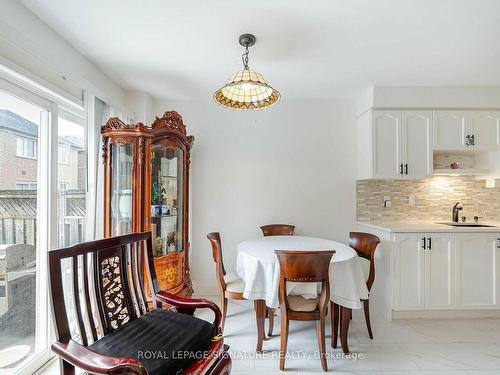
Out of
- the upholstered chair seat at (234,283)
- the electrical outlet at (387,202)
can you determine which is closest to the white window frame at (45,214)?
the upholstered chair seat at (234,283)

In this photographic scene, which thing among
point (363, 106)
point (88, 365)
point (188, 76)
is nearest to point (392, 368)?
point (88, 365)

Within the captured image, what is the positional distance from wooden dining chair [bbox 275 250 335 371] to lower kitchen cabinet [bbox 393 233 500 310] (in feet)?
4.11

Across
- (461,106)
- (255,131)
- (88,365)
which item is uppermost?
(461,106)

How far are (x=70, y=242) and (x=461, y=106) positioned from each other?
13.8 feet

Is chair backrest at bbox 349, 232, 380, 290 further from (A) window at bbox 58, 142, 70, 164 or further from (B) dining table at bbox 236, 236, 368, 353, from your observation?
(A) window at bbox 58, 142, 70, 164

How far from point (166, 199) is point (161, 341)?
1559mm

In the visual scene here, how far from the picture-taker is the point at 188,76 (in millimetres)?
2514

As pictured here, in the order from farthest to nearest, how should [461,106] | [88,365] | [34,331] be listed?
[461,106], [34,331], [88,365]

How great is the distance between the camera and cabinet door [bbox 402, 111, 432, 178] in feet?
9.12

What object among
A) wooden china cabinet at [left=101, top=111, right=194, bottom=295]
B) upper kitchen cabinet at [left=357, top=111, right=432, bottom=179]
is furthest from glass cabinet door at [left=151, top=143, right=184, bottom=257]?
upper kitchen cabinet at [left=357, top=111, right=432, bottom=179]

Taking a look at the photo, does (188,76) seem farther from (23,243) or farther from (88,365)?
(88,365)

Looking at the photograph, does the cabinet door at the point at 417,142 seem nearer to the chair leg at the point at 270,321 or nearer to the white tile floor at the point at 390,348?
the white tile floor at the point at 390,348

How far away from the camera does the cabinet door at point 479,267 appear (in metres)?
2.55

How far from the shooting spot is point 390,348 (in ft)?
6.79
